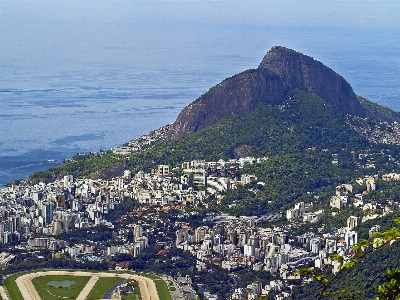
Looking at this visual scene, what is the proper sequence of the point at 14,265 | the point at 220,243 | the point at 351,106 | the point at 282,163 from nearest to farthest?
the point at 14,265 < the point at 220,243 < the point at 282,163 < the point at 351,106

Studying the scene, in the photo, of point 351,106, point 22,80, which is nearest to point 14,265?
point 351,106

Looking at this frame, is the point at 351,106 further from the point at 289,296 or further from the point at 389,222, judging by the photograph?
the point at 289,296

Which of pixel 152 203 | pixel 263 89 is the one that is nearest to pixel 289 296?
pixel 152 203

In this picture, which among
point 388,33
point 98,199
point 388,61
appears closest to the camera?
point 98,199

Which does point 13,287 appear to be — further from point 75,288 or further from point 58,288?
point 75,288

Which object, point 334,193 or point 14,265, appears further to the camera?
point 334,193
